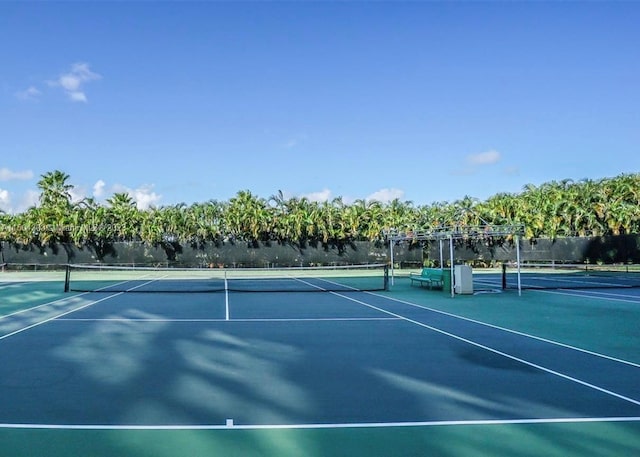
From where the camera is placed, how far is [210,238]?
139ft

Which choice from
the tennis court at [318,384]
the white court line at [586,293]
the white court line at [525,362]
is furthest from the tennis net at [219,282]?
the white court line at [525,362]

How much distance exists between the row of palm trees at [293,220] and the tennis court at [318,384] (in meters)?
29.0

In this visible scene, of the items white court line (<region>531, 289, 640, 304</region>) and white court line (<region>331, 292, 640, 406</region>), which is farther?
white court line (<region>531, 289, 640, 304</region>)

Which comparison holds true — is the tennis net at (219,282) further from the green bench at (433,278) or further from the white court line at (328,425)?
the white court line at (328,425)

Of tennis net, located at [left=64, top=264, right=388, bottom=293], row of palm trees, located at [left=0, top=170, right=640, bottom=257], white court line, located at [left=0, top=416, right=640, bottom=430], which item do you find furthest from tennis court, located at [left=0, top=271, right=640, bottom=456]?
row of palm trees, located at [left=0, top=170, right=640, bottom=257]

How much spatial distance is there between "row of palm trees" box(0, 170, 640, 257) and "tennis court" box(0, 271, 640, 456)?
29.0 m

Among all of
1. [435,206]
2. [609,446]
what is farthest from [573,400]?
[435,206]

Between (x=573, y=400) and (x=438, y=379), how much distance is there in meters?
1.62

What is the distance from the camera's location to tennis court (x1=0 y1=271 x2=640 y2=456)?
5.07 metres

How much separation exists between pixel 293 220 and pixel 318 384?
36599 mm

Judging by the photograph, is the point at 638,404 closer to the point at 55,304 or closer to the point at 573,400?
the point at 573,400

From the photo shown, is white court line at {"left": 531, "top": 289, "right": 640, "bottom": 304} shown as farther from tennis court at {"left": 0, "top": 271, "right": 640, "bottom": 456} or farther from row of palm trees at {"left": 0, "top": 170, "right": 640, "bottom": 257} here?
row of palm trees at {"left": 0, "top": 170, "right": 640, "bottom": 257}

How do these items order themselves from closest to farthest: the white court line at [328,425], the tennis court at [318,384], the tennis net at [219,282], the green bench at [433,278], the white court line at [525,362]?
the tennis court at [318,384] → the white court line at [328,425] → the white court line at [525,362] → the green bench at [433,278] → the tennis net at [219,282]

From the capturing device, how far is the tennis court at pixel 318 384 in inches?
200
